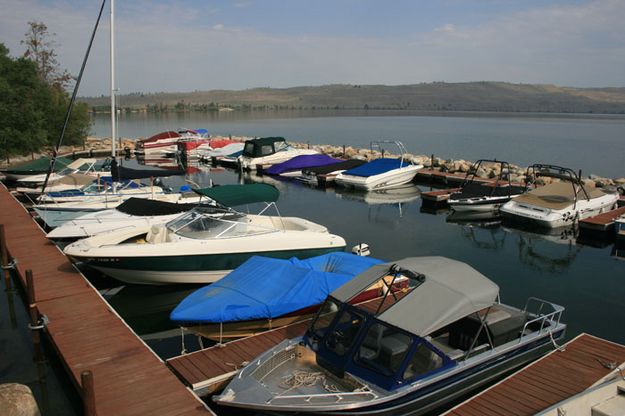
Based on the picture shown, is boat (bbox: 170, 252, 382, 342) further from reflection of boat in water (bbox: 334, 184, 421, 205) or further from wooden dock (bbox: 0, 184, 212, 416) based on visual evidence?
reflection of boat in water (bbox: 334, 184, 421, 205)

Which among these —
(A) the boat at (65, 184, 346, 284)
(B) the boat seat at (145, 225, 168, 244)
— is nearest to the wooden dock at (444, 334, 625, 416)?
(A) the boat at (65, 184, 346, 284)

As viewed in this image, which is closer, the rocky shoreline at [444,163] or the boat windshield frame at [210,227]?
the boat windshield frame at [210,227]

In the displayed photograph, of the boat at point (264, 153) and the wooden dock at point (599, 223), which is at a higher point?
the boat at point (264, 153)

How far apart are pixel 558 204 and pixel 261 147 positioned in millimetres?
21849

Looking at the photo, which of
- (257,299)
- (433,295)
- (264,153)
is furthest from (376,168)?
(433,295)

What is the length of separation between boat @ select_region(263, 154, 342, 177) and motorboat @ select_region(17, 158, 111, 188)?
1207 cm

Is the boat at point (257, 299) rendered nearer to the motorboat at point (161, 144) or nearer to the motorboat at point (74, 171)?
the motorboat at point (74, 171)

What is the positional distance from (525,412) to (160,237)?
406 inches

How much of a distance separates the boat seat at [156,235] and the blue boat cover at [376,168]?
16.7 m

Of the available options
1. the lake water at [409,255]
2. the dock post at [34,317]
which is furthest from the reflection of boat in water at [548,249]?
the dock post at [34,317]

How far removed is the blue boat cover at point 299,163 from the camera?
34188 millimetres

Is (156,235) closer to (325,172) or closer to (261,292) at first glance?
(261,292)

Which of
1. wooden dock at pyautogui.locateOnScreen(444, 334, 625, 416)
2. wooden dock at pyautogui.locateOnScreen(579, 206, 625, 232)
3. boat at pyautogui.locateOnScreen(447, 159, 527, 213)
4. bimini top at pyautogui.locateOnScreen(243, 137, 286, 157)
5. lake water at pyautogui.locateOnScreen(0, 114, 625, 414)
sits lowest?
lake water at pyautogui.locateOnScreen(0, 114, 625, 414)

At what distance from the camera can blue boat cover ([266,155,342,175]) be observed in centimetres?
3419
